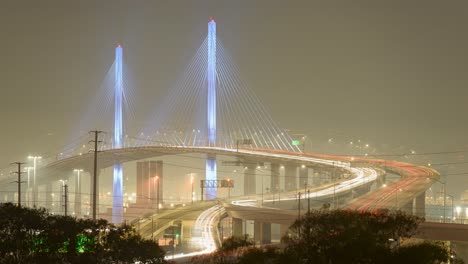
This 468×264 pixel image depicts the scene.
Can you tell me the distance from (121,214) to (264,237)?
32.9 metres

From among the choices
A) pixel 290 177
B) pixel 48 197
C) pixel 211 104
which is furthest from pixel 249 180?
pixel 48 197

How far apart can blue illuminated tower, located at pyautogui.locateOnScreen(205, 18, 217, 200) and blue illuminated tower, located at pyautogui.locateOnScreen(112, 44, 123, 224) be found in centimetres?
1196

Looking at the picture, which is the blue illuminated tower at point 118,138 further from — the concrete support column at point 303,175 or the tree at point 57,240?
the tree at point 57,240

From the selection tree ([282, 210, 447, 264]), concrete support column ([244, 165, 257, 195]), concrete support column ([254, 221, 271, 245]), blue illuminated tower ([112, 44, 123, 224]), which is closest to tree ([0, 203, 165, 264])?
tree ([282, 210, 447, 264])

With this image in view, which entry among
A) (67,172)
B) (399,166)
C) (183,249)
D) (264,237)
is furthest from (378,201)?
(67,172)

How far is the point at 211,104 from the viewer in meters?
76.6

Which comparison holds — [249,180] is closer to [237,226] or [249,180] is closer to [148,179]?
[148,179]

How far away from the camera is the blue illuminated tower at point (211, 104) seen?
3007 inches

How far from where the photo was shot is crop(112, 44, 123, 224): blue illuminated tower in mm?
84438

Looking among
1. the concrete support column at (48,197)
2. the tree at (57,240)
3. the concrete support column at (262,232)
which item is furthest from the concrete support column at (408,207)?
the concrete support column at (48,197)

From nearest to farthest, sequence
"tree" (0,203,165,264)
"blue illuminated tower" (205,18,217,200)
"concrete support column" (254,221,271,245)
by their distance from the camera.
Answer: "tree" (0,203,165,264) → "concrete support column" (254,221,271,245) → "blue illuminated tower" (205,18,217,200)

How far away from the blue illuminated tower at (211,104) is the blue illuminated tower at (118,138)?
12.0 metres

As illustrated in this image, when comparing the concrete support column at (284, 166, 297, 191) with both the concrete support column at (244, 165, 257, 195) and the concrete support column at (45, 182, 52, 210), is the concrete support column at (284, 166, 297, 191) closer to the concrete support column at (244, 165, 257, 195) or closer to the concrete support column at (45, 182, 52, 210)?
the concrete support column at (244, 165, 257, 195)

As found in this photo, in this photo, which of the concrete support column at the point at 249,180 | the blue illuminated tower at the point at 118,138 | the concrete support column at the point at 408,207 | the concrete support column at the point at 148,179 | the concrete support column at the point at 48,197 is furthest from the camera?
the concrete support column at the point at 48,197
